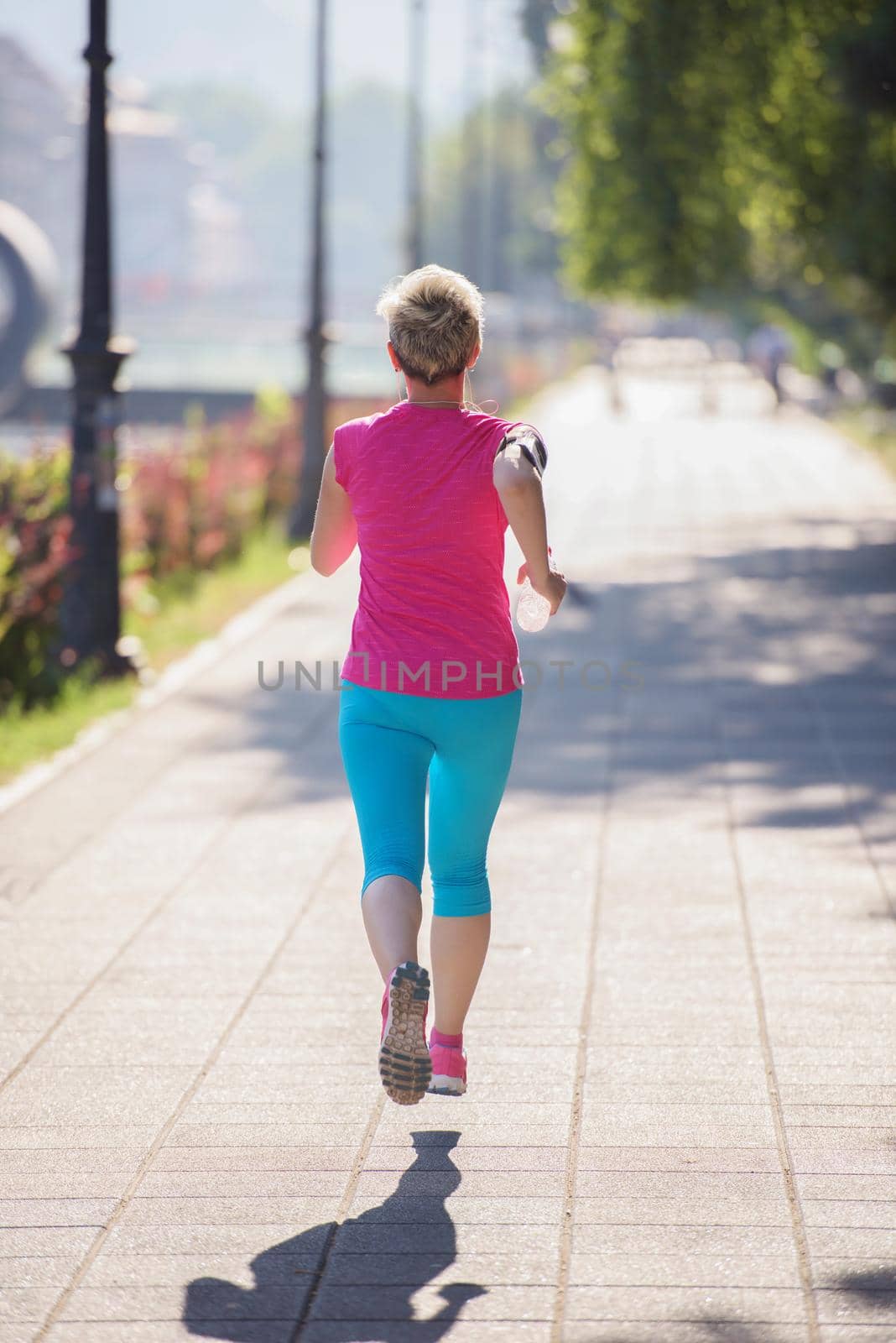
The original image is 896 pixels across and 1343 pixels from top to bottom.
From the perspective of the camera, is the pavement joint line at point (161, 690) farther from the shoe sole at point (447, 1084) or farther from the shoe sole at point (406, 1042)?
the shoe sole at point (406, 1042)

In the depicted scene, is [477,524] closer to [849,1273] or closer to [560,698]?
[849,1273]

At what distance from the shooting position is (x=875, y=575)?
15.8 m

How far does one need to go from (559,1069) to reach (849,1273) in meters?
1.28

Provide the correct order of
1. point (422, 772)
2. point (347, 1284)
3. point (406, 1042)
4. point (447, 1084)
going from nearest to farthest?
1. point (347, 1284)
2. point (406, 1042)
3. point (422, 772)
4. point (447, 1084)

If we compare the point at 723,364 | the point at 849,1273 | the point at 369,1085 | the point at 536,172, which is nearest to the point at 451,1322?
the point at 849,1273

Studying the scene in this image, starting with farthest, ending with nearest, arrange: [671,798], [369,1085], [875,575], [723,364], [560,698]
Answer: [723,364] → [875,575] → [560,698] → [671,798] → [369,1085]

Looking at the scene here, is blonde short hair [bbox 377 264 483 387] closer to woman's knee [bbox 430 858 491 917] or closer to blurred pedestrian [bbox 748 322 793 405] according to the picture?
woman's knee [bbox 430 858 491 917]

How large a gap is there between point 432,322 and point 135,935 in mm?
2601

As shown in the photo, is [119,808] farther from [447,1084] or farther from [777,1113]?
[777,1113]

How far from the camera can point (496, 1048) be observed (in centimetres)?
493

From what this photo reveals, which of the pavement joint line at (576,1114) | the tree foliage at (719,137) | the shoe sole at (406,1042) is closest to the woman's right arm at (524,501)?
the shoe sole at (406,1042)

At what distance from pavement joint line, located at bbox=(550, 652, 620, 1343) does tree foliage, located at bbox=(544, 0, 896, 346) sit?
34.3ft

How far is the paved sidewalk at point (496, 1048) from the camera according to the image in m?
3.54

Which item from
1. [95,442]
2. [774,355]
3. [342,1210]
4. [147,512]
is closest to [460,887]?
[342,1210]
